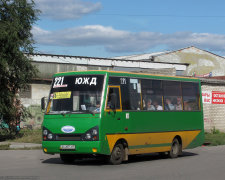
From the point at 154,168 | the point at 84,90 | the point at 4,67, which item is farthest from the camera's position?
the point at 4,67

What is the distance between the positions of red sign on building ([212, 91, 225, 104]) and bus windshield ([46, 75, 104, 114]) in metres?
21.5

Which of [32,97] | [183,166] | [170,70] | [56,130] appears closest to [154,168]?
[183,166]

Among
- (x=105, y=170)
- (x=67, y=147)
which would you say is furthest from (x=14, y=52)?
(x=105, y=170)

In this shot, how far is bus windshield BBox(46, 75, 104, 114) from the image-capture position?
13938 mm

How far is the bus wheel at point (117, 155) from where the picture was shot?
14.1 m

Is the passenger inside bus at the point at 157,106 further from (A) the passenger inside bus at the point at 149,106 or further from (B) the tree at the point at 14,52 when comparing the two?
(B) the tree at the point at 14,52

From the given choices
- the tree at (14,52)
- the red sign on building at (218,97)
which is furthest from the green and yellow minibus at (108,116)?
the red sign on building at (218,97)

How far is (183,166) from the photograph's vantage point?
14016mm

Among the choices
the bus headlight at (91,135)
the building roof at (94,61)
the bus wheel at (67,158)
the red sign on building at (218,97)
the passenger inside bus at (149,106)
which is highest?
the building roof at (94,61)

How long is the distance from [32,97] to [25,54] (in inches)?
564

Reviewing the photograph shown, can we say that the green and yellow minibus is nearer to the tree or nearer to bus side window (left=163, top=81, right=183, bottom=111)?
bus side window (left=163, top=81, right=183, bottom=111)

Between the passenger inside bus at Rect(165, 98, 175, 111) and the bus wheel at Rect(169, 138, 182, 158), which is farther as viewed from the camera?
the bus wheel at Rect(169, 138, 182, 158)

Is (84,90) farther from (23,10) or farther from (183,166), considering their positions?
(23,10)

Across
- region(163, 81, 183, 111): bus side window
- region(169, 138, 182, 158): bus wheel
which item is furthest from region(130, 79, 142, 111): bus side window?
region(169, 138, 182, 158): bus wheel
